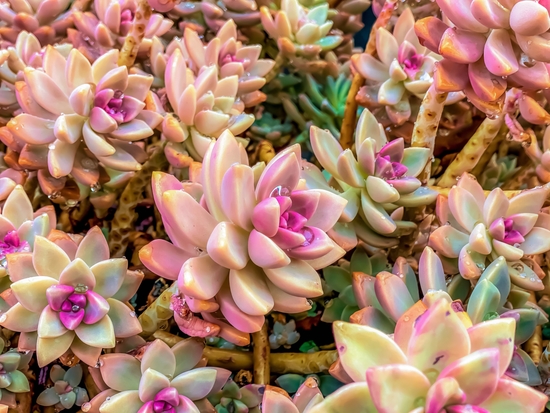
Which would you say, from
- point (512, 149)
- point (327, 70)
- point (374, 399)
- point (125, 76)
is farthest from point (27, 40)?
point (512, 149)

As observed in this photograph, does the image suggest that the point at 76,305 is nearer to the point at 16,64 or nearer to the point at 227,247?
the point at 227,247

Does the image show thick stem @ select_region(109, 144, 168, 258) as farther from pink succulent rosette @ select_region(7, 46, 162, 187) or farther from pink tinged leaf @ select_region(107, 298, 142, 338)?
pink tinged leaf @ select_region(107, 298, 142, 338)

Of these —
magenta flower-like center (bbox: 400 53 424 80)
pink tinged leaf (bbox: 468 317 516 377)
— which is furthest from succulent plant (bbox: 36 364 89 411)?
magenta flower-like center (bbox: 400 53 424 80)

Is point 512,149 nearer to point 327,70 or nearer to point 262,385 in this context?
point 327,70

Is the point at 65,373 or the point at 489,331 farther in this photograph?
the point at 65,373

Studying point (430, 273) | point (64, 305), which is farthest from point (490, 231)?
point (64, 305)

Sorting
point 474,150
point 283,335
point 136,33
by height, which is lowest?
point 283,335

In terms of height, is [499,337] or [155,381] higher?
[499,337]

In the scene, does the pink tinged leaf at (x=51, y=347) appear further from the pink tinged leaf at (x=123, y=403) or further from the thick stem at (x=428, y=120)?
the thick stem at (x=428, y=120)

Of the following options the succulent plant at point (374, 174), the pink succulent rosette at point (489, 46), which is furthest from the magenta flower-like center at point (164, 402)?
the pink succulent rosette at point (489, 46)
